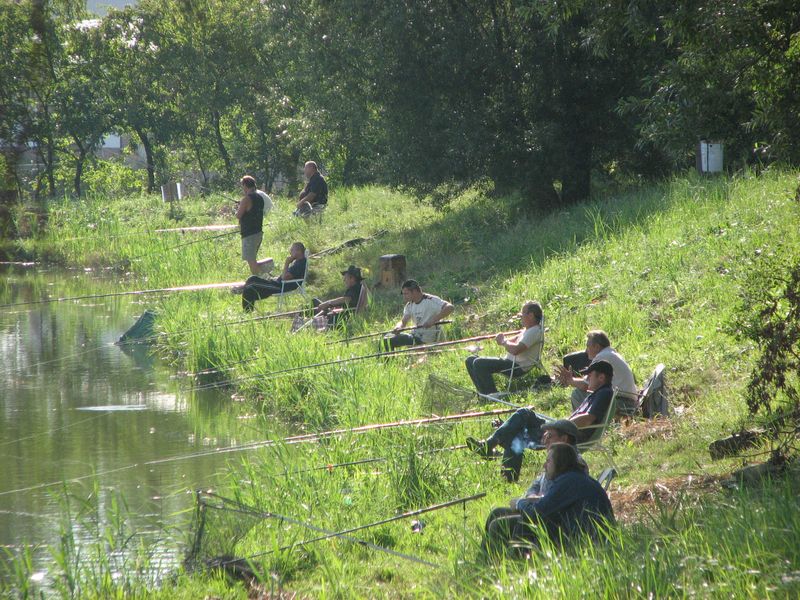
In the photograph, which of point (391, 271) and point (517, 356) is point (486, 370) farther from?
point (391, 271)

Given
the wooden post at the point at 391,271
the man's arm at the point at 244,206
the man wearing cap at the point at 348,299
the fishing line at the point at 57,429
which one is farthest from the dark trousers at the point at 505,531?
the man's arm at the point at 244,206

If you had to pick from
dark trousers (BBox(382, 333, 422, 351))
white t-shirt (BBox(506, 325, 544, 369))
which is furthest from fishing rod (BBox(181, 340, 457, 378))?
white t-shirt (BBox(506, 325, 544, 369))

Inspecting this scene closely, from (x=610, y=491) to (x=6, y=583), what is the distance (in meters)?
3.69

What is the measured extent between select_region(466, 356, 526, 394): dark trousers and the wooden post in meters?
5.42

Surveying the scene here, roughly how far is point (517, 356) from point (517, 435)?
6.95ft

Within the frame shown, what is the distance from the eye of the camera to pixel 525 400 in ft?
30.9

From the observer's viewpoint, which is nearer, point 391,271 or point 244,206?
point 391,271

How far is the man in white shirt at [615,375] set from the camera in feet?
26.4

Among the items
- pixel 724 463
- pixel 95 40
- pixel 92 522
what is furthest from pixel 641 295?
pixel 95 40

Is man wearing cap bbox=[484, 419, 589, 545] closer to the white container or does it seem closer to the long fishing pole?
the long fishing pole

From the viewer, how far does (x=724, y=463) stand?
6.68 meters

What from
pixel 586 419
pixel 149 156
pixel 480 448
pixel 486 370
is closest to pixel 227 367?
pixel 486 370

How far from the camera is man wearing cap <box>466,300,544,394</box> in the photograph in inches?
371

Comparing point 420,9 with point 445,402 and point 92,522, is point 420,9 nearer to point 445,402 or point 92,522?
point 445,402
